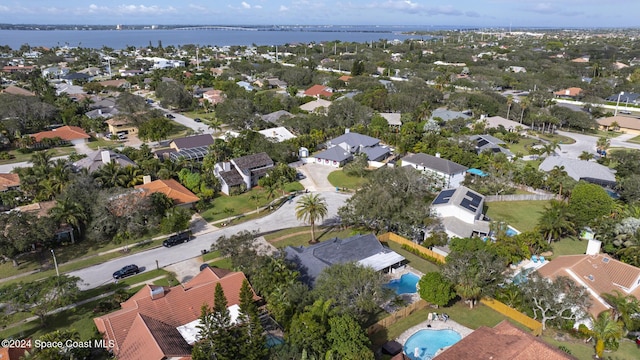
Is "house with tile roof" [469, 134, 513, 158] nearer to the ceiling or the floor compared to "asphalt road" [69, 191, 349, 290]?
nearer to the ceiling

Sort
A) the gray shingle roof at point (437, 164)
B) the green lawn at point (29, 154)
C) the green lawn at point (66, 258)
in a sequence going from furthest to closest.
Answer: the green lawn at point (29, 154)
the gray shingle roof at point (437, 164)
the green lawn at point (66, 258)

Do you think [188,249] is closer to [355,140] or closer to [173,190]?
[173,190]

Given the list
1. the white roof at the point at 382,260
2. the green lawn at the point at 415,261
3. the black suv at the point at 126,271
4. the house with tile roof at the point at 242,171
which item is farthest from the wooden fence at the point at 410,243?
the black suv at the point at 126,271

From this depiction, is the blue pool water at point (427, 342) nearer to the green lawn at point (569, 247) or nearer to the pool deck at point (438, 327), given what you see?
the pool deck at point (438, 327)

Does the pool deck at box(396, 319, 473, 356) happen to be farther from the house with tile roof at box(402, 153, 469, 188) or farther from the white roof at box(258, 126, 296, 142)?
the white roof at box(258, 126, 296, 142)

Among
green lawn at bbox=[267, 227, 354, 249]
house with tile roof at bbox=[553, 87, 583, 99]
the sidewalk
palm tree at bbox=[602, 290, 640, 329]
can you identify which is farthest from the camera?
house with tile roof at bbox=[553, 87, 583, 99]

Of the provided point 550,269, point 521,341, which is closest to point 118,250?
point 521,341

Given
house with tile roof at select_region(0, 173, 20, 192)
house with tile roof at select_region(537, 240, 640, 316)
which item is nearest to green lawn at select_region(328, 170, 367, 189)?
house with tile roof at select_region(537, 240, 640, 316)
